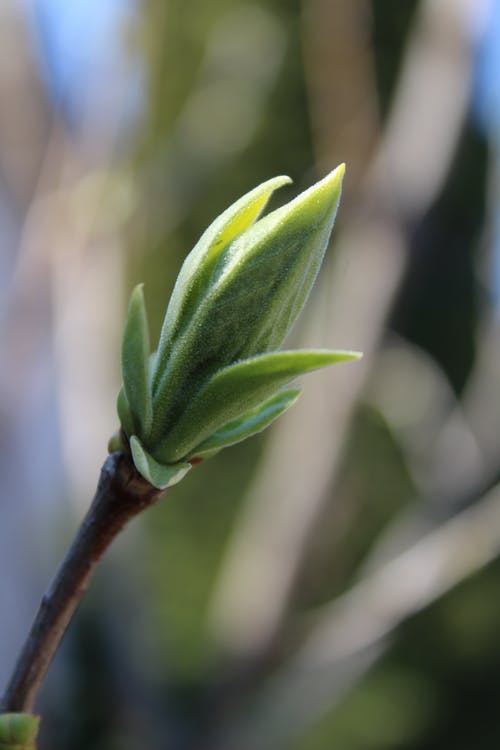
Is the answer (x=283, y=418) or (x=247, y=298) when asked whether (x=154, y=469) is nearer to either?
(x=247, y=298)

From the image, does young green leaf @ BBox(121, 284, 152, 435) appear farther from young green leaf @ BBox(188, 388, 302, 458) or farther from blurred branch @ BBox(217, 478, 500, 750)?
blurred branch @ BBox(217, 478, 500, 750)

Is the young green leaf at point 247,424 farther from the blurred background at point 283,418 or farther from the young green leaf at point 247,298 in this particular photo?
the blurred background at point 283,418

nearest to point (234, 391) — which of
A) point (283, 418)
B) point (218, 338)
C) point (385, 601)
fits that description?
point (218, 338)

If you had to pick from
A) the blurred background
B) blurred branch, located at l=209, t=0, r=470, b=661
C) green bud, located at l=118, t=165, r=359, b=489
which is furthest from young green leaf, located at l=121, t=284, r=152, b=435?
blurred branch, located at l=209, t=0, r=470, b=661

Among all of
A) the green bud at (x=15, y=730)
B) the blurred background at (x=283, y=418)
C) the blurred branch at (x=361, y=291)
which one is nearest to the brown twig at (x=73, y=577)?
the green bud at (x=15, y=730)

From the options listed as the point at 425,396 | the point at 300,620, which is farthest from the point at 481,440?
the point at 300,620

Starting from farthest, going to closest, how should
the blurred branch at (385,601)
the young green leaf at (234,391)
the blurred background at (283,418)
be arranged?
the blurred background at (283,418), the blurred branch at (385,601), the young green leaf at (234,391)

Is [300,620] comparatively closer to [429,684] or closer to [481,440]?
[481,440]
